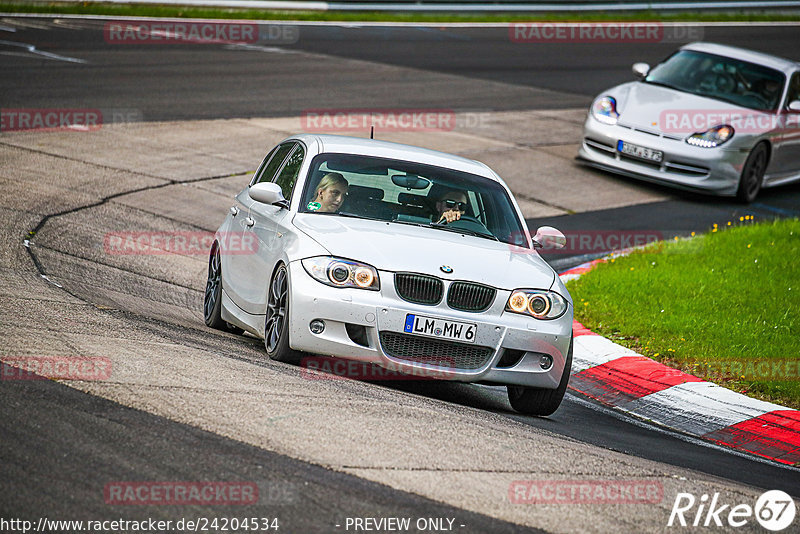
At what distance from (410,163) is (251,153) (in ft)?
24.7

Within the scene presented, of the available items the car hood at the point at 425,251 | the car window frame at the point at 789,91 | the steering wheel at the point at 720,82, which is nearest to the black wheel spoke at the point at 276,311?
the car hood at the point at 425,251

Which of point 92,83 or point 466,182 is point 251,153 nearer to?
point 92,83

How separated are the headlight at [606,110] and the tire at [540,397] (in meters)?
9.22

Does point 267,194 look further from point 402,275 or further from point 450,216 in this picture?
point 402,275

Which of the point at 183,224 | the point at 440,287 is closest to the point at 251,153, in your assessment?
the point at 183,224

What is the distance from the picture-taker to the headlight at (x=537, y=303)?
23.2 ft

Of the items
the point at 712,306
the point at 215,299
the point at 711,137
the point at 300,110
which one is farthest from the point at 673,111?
A: the point at 215,299

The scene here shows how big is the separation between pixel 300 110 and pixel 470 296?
1184 cm

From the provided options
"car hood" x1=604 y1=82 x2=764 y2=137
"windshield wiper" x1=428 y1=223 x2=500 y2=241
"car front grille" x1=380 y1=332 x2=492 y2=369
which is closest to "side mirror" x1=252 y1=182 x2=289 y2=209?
"windshield wiper" x1=428 y1=223 x2=500 y2=241

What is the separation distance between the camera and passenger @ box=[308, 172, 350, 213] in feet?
25.7

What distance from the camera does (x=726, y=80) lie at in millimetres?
16906

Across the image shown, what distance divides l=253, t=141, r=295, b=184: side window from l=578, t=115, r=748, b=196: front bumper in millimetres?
7941

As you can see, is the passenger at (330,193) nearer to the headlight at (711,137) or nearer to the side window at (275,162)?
the side window at (275,162)

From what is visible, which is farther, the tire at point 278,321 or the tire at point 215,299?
the tire at point 215,299
